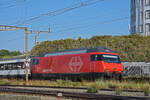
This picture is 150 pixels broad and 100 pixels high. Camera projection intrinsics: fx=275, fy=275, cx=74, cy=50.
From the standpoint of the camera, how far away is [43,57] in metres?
33.8

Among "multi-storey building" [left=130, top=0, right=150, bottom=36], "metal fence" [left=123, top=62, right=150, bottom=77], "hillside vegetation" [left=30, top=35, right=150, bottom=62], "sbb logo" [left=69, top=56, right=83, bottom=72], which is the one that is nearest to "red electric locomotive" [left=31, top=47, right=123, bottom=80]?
"sbb logo" [left=69, top=56, right=83, bottom=72]

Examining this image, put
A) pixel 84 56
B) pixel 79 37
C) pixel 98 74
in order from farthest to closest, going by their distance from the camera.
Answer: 1. pixel 79 37
2. pixel 84 56
3. pixel 98 74

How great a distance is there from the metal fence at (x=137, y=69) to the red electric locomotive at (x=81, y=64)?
6.94m

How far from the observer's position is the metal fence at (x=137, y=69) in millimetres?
33875

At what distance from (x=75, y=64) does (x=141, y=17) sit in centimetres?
3867

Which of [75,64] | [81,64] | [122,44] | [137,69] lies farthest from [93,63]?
[122,44]

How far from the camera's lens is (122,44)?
47.2 metres

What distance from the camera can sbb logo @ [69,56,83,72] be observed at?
28.4 metres

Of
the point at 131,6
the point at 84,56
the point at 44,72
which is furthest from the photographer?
the point at 131,6

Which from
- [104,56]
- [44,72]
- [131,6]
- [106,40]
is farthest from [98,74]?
[131,6]

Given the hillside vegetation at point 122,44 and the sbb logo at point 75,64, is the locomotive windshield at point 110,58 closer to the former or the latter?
the sbb logo at point 75,64

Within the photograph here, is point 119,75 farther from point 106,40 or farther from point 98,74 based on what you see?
point 106,40

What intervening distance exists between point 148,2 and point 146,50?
858 inches

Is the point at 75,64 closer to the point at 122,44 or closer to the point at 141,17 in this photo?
the point at 122,44
